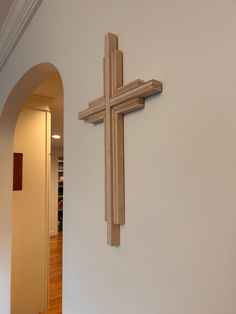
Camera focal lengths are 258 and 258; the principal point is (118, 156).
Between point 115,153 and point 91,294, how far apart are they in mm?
459

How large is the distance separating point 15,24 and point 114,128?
4.16 feet

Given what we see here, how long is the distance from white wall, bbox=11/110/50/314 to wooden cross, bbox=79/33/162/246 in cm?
200

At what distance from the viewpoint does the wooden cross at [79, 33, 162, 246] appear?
2.19 feet

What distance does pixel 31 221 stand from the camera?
2.55 metres

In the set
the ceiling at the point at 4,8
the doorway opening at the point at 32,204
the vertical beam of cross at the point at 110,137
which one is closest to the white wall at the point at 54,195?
the doorway opening at the point at 32,204

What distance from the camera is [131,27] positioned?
27.2 inches

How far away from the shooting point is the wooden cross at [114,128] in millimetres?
668

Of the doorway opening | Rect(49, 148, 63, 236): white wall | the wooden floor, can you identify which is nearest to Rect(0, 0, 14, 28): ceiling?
the doorway opening

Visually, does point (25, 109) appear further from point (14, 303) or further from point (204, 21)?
point (204, 21)

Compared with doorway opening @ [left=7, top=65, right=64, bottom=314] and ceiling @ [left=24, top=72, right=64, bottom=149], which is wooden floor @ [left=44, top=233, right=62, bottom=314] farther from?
ceiling @ [left=24, top=72, right=64, bottom=149]

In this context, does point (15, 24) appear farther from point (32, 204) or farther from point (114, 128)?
point (32, 204)

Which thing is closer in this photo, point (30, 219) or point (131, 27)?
point (131, 27)

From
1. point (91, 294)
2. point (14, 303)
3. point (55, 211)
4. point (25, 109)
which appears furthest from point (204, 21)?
point (55, 211)

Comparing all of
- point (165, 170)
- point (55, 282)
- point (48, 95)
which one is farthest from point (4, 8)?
point (55, 282)
